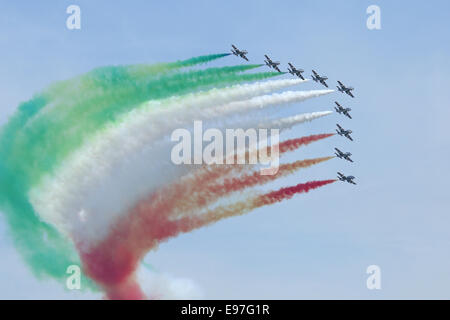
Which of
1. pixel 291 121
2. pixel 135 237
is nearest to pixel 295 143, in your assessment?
pixel 291 121

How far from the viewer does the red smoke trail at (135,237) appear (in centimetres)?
12369

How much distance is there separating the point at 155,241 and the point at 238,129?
530 inches

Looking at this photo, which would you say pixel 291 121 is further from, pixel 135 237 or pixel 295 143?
pixel 135 237

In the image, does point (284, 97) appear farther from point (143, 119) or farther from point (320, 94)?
point (143, 119)

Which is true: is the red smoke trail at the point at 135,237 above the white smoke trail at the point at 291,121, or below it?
below

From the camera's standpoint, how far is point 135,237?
124000 millimetres

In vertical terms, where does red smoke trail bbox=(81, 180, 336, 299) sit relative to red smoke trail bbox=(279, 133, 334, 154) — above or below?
below

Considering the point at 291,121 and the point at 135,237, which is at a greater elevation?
the point at 291,121

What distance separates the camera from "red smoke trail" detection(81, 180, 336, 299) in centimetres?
12369

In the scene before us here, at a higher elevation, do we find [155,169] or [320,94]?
[320,94]

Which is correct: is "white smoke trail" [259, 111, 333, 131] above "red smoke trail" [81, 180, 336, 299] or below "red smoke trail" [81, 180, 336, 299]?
above

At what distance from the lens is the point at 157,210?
124 m
